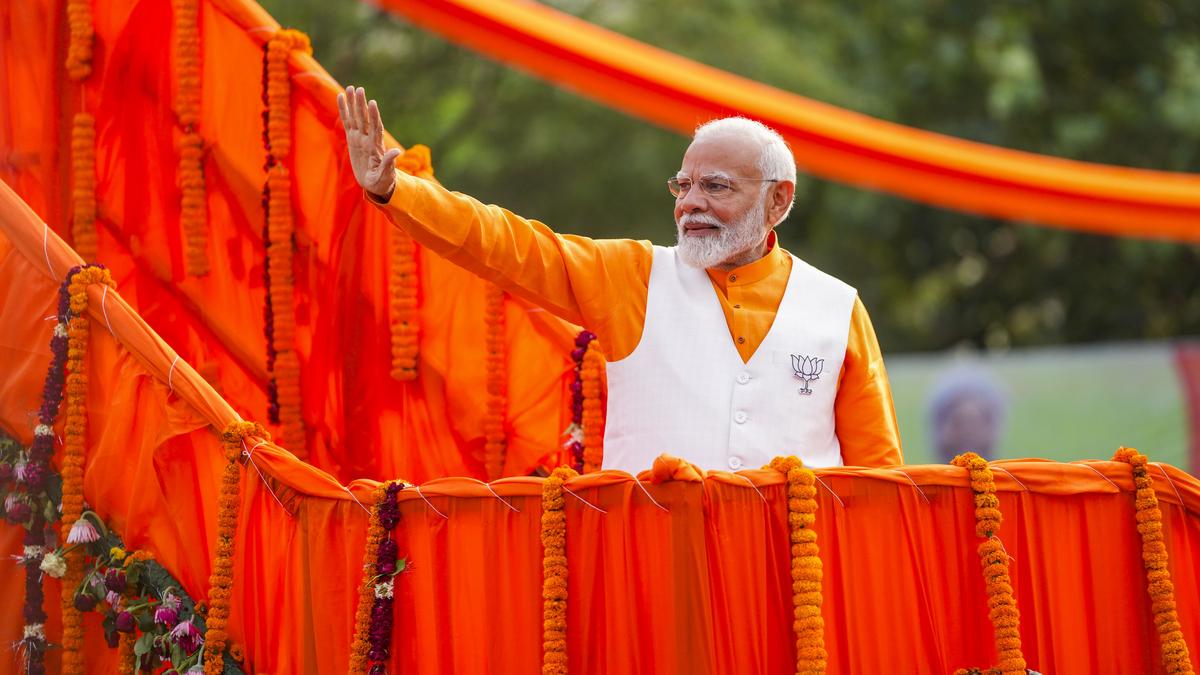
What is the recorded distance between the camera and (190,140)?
424cm

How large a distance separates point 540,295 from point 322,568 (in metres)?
0.80

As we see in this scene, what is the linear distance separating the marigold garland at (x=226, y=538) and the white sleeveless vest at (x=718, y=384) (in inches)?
31.6

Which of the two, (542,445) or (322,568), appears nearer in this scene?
(322,568)

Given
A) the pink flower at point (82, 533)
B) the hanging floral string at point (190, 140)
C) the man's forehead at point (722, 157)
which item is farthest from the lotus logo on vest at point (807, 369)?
the hanging floral string at point (190, 140)

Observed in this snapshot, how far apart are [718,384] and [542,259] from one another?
470mm

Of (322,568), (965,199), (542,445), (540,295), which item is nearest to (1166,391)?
(965,199)

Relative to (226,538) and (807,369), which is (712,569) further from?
(226,538)

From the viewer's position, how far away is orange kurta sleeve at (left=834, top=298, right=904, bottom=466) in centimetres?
356

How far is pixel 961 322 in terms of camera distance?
1363 cm

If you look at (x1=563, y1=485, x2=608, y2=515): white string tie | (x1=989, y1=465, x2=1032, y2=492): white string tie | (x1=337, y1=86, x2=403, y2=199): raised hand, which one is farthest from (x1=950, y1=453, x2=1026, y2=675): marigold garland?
(x1=337, y1=86, x2=403, y2=199): raised hand

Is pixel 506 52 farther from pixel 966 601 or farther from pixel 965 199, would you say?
pixel 966 601

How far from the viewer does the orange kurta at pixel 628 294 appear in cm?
344

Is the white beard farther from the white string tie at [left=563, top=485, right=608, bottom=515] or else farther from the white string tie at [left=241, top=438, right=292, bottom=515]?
the white string tie at [left=241, top=438, right=292, bottom=515]

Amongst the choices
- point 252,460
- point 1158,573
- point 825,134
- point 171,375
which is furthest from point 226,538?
point 825,134
